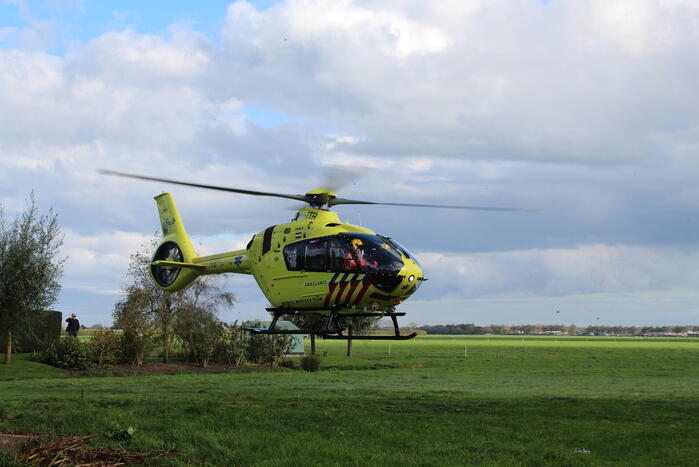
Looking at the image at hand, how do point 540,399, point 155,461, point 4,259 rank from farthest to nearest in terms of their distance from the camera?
point 4,259 < point 540,399 < point 155,461

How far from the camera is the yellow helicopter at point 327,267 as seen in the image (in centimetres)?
2230

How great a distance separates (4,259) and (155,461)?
3275cm

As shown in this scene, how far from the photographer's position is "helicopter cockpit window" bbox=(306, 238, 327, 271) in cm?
2297

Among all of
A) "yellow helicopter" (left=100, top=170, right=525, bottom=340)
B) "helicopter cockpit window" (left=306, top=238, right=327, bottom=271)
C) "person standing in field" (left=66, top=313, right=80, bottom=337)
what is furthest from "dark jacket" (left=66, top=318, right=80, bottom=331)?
"helicopter cockpit window" (left=306, top=238, right=327, bottom=271)

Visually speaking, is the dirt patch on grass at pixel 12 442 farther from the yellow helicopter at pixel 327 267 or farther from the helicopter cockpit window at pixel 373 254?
the helicopter cockpit window at pixel 373 254

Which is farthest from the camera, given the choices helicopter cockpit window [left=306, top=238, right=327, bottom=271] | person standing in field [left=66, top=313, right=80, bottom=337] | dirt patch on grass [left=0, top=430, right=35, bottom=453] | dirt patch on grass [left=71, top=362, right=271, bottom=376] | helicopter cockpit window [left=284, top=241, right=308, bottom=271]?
person standing in field [left=66, top=313, right=80, bottom=337]

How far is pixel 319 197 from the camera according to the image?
2458cm

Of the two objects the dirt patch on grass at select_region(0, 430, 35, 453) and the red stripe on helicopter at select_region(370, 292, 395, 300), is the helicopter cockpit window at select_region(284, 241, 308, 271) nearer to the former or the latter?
the red stripe on helicopter at select_region(370, 292, 395, 300)

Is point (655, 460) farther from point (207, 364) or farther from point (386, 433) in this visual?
point (207, 364)

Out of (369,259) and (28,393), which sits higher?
(369,259)

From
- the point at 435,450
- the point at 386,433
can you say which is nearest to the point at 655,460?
the point at 435,450

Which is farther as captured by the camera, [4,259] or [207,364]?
[207,364]

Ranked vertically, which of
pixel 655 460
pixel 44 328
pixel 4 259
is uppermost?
pixel 4 259

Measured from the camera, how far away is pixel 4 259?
149ft
